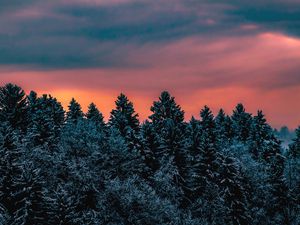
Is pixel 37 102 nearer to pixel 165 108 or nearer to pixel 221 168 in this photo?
pixel 165 108

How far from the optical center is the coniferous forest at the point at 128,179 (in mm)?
35688

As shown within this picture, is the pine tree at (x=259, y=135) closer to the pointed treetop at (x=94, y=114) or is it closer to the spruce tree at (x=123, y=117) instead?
the spruce tree at (x=123, y=117)

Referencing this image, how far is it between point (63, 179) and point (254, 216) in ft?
76.1

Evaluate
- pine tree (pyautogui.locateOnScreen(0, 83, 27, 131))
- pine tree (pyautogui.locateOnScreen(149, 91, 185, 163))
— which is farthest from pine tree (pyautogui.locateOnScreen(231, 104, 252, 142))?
pine tree (pyautogui.locateOnScreen(0, 83, 27, 131))

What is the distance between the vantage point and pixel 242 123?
277 feet

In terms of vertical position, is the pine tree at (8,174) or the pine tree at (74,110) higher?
the pine tree at (74,110)

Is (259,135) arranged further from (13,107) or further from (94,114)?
(13,107)

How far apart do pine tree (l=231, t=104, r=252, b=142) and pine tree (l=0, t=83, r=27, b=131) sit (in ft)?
131

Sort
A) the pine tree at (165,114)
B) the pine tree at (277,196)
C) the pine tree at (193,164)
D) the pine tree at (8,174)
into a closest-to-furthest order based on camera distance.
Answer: the pine tree at (8,174)
the pine tree at (193,164)
the pine tree at (277,196)
the pine tree at (165,114)

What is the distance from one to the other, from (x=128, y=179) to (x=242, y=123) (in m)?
45.0

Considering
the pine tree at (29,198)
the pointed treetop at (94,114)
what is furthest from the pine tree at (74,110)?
the pine tree at (29,198)

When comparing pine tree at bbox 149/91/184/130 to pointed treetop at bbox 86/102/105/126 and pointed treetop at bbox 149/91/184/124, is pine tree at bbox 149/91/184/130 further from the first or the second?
pointed treetop at bbox 86/102/105/126

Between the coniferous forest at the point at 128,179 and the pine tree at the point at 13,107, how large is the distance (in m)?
0.14

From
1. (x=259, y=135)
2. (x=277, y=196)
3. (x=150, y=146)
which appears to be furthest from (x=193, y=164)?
(x=259, y=135)
